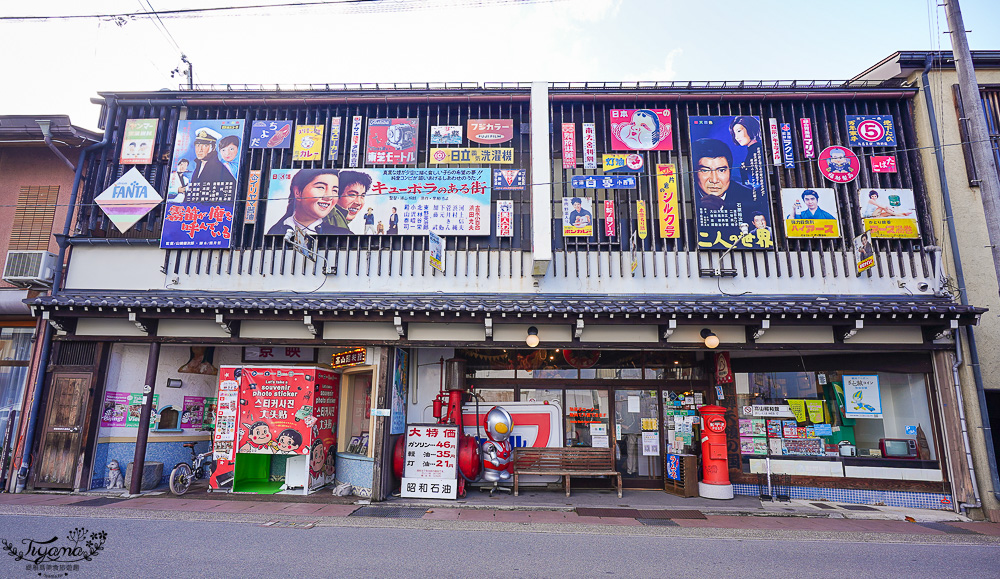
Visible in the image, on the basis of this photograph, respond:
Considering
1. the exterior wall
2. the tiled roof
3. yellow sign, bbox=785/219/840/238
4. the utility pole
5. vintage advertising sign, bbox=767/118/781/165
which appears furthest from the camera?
vintage advertising sign, bbox=767/118/781/165

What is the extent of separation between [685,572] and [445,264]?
7576mm

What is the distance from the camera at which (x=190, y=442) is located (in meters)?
11.8

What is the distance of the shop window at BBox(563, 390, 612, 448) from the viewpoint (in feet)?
38.3

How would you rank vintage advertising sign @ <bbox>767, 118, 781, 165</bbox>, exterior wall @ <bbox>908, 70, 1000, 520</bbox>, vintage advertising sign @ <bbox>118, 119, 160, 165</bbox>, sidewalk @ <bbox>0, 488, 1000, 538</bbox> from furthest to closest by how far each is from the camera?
vintage advertising sign @ <bbox>118, 119, 160, 165</bbox>, vintage advertising sign @ <bbox>767, 118, 781, 165</bbox>, exterior wall @ <bbox>908, 70, 1000, 520</bbox>, sidewalk @ <bbox>0, 488, 1000, 538</bbox>

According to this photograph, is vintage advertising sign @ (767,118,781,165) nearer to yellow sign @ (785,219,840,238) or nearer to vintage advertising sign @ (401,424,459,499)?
yellow sign @ (785,219,840,238)

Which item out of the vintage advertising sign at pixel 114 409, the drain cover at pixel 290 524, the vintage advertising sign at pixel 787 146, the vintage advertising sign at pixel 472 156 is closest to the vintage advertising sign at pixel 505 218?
the vintage advertising sign at pixel 472 156

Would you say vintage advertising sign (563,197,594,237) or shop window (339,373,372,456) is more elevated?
vintage advertising sign (563,197,594,237)

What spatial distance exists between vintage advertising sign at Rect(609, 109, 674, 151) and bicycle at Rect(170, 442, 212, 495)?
11.3 meters

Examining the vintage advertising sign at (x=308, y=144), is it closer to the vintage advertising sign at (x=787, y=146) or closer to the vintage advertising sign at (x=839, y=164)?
the vintage advertising sign at (x=787, y=146)

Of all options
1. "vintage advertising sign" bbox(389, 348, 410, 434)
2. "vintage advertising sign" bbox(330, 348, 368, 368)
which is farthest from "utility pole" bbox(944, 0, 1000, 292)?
"vintage advertising sign" bbox(330, 348, 368, 368)

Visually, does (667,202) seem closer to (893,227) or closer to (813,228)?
(813,228)

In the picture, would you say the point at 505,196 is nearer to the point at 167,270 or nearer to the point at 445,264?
the point at 445,264

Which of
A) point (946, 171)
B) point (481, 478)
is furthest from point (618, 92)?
point (481, 478)

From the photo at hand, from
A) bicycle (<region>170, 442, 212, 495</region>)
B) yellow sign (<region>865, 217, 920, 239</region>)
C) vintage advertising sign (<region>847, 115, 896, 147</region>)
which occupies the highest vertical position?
vintage advertising sign (<region>847, 115, 896, 147</region>)
